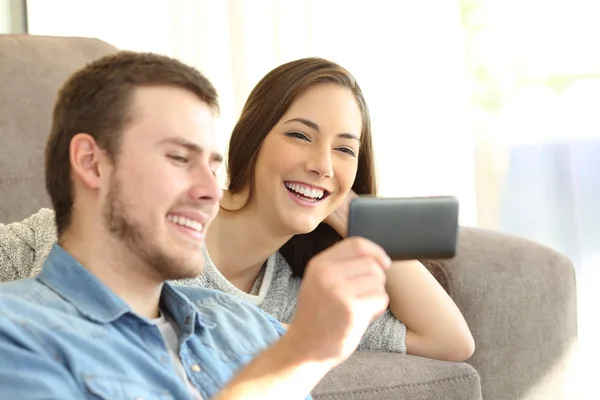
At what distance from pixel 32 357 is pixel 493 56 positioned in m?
1.81

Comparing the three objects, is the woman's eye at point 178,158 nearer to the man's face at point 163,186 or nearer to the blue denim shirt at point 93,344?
the man's face at point 163,186

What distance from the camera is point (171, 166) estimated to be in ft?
3.34

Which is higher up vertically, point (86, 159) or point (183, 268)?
point (86, 159)

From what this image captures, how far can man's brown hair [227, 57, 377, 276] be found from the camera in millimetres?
1681

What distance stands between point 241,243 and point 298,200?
0.45ft

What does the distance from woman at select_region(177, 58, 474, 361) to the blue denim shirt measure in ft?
1.68

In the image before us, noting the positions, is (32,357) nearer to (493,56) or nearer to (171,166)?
(171,166)

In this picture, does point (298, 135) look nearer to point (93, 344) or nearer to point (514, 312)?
point (514, 312)

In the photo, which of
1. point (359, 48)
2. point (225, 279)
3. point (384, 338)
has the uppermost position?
point (359, 48)

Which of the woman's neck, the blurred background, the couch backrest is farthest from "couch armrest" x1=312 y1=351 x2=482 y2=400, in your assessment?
the blurred background

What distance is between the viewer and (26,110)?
179 cm

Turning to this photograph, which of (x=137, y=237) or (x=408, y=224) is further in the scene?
(x=137, y=237)

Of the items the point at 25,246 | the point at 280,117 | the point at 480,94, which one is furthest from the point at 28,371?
the point at 480,94

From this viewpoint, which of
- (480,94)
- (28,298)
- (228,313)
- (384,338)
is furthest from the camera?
(480,94)
